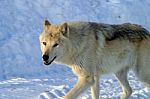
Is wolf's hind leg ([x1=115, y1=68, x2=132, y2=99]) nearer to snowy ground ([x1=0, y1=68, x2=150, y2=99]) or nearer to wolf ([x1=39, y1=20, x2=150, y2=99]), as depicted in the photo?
wolf ([x1=39, y1=20, x2=150, y2=99])

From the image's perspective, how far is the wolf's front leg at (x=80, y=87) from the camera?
6992 mm

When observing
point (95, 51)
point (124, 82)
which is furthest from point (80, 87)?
point (124, 82)

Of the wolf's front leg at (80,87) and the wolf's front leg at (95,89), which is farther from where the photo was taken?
the wolf's front leg at (95,89)

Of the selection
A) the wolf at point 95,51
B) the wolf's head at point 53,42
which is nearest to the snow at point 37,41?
the wolf at point 95,51

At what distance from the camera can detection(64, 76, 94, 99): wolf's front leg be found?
22.9 feet

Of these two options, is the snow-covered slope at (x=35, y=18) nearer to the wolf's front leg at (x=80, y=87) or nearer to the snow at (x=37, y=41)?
the snow at (x=37, y=41)

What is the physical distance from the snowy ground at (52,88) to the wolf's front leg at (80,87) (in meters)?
0.79

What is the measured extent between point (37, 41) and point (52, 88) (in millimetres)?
3447

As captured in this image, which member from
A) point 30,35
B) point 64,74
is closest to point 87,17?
point 30,35

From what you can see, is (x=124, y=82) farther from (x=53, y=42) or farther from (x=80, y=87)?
(x=53, y=42)

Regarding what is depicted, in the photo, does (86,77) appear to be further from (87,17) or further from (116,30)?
(87,17)

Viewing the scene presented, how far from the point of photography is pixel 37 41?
11898 mm

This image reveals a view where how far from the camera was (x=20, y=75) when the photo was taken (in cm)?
1031

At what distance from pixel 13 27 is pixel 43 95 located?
5.10m
